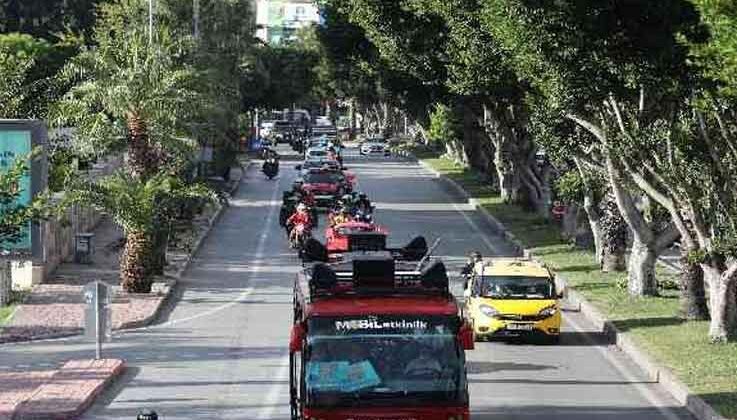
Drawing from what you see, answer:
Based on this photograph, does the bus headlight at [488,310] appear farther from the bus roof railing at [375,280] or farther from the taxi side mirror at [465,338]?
the taxi side mirror at [465,338]

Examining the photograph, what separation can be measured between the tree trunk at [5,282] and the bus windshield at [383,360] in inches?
705

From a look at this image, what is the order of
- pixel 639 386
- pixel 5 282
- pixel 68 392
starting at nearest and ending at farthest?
pixel 68 392
pixel 639 386
pixel 5 282

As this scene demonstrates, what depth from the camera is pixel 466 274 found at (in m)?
32.2

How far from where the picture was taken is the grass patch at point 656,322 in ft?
74.1

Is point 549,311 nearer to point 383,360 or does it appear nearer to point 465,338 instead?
point 465,338

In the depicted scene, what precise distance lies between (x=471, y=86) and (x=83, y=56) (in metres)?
10.5

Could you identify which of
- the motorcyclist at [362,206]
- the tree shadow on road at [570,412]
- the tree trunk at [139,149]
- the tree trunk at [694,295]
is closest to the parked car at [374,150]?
the motorcyclist at [362,206]

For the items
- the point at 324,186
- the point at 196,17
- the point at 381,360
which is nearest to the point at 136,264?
the point at 381,360

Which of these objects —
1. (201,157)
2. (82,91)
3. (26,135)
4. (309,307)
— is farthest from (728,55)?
(201,157)

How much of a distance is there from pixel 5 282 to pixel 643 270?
1366 centimetres

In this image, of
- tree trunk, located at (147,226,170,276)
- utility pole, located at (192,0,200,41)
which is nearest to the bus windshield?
tree trunk, located at (147,226,170,276)

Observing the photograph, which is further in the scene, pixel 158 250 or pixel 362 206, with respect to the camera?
pixel 362 206

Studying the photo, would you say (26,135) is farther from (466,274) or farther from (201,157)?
(201,157)

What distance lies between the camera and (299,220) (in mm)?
44469
